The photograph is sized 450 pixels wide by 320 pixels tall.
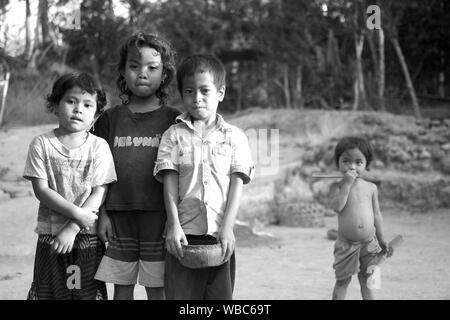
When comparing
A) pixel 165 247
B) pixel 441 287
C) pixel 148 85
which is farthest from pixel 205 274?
pixel 441 287

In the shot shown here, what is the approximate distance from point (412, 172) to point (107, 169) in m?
5.73

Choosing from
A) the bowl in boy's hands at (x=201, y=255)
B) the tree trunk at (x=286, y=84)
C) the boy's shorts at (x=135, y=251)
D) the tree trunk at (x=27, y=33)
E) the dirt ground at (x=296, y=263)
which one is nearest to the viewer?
the bowl in boy's hands at (x=201, y=255)

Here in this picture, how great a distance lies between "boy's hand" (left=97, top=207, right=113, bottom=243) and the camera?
8.01 ft

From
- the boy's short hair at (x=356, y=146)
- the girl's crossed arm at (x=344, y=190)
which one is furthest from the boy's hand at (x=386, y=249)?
the boy's short hair at (x=356, y=146)

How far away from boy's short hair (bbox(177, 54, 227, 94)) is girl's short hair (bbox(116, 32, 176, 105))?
152mm

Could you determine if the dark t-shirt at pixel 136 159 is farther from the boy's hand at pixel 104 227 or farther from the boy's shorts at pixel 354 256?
the boy's shorts at pixel 354 256

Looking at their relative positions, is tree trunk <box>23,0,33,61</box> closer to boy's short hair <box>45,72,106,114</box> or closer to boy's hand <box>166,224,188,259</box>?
boy's short hair <box>45,72,106,114</box>

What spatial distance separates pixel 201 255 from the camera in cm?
216

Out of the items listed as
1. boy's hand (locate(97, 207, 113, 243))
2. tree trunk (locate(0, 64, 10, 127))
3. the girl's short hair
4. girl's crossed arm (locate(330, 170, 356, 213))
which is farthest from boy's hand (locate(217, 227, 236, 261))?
tree trunk (locate(0, 64, 10, 127))

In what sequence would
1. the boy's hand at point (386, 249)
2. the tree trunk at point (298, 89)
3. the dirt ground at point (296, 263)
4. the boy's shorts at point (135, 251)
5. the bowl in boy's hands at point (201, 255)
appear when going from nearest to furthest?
the bowl in boy's hands at point (201, 255) < the boy's shorts at point (135, 251) < the boy's hand at point (386, 249) < the dirt ground at point (296, 263) < the tree trunk at point (298, 89)

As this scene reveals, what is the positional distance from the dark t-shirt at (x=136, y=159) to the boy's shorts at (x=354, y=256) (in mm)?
968

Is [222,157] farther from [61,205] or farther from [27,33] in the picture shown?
[27,33]

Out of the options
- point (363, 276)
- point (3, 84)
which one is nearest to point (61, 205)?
point (363, 276)

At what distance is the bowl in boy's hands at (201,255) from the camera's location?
2.16 metres
